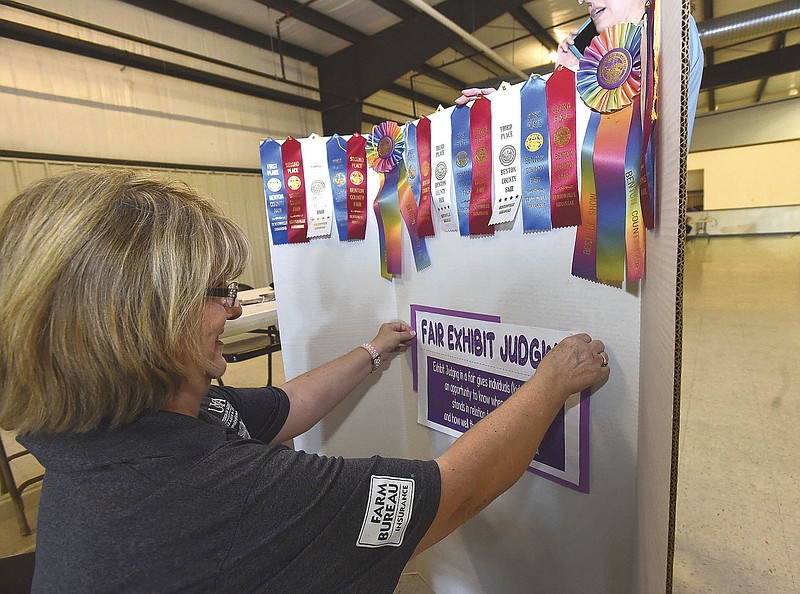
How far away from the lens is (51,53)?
413 centimetres

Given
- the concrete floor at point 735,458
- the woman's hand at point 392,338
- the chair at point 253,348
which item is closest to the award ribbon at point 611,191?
the woman's hand at point 392,338

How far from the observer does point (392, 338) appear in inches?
45.7

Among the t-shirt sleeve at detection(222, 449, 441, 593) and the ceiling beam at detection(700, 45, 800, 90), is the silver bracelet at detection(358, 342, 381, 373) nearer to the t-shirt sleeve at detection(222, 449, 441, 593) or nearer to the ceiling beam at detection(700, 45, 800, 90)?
the t-shirt sleeve at detection(222, 449, 441, 593)

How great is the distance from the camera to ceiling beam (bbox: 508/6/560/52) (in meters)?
5.41

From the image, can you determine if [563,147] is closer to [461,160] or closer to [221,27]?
[461,160]

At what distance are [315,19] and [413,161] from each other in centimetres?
522

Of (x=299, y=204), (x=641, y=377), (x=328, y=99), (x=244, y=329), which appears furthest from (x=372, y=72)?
(x=641, y=377)

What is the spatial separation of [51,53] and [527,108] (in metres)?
5.27

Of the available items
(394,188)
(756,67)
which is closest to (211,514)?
(394,188)

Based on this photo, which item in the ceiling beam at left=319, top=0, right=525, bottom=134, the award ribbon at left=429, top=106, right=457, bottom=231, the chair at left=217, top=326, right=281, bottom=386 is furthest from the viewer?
the ceiling beam at left=319, top=0, right=525, bottom=134

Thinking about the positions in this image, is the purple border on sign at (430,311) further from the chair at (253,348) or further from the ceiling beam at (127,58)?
the ceiling beam at (127,58)

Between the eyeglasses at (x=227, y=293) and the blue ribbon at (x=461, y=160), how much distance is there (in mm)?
Answer: 519

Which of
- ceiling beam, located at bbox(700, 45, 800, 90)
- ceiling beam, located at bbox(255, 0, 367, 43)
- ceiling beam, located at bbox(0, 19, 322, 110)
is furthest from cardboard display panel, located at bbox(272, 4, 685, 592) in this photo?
ceiling beam, located at bbox(700, 45, 800, 90)

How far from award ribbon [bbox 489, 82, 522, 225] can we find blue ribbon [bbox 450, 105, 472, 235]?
0.20 feet
